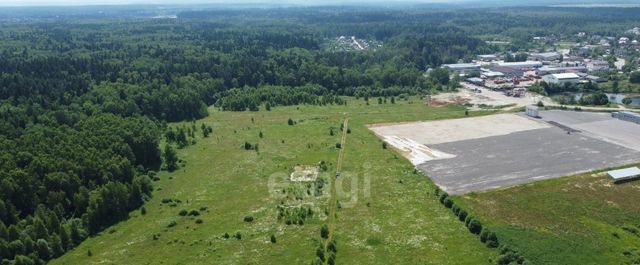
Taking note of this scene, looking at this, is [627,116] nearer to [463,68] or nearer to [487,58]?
[463,68]

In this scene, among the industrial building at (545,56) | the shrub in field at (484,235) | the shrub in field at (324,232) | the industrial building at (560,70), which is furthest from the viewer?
the industrial building at (545,56)

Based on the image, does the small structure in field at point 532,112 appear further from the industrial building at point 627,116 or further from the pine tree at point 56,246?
the pine tree at point 56,246

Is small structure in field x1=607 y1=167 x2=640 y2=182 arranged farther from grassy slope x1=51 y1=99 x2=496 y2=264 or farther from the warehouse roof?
the warehouse roof

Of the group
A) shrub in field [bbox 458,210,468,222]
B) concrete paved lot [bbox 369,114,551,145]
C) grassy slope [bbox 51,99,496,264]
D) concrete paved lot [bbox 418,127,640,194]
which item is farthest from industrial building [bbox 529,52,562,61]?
shrub in field [bbox 458,210,468,222]

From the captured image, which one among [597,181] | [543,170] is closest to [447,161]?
[543,170]

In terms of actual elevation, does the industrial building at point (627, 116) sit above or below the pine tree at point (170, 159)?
above

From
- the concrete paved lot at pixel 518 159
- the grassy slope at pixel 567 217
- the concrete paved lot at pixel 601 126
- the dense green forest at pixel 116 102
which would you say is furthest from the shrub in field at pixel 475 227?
the concrete paved lot at pixel 601 126

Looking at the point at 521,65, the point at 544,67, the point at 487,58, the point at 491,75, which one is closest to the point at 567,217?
the point at 491,75
